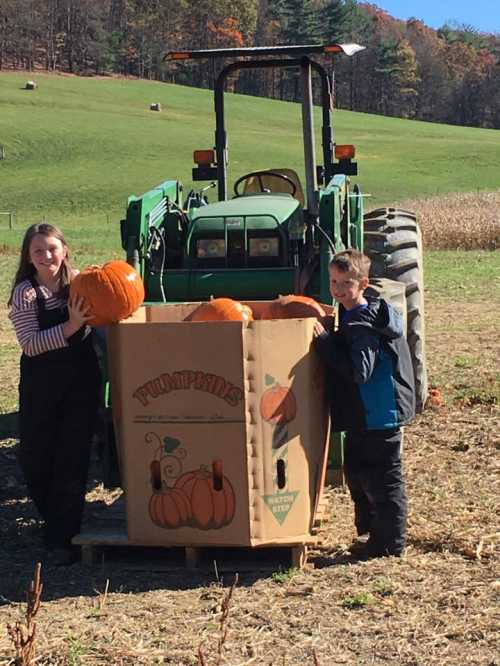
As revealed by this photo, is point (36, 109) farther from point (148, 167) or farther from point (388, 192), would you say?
point (388, 192)

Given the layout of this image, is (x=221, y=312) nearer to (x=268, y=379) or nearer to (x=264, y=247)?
(x=268, y=379)

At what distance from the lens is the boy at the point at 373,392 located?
4.79m

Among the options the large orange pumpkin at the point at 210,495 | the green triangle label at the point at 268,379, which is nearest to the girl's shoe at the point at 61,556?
the large orange pumpkin at the point at 210,495

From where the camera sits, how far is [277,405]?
4.69 meters

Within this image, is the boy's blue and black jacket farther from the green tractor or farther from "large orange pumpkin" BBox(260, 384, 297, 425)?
the green tractor

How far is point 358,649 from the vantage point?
388 centimetres

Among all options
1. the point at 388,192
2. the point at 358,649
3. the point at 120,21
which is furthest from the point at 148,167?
the point at 120,21

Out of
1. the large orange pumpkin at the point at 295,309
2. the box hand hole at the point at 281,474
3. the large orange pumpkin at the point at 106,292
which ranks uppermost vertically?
the large orange pumpkin at the point at 106,292

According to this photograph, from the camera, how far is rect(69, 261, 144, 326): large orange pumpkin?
4855mm

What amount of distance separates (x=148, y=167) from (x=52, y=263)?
151ft

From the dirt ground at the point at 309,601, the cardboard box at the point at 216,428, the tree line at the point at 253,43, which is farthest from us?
the tree line at the point at 253,43

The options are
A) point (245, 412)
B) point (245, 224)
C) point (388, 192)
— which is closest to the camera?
point (245, 412)

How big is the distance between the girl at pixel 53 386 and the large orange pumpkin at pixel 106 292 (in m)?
0.16

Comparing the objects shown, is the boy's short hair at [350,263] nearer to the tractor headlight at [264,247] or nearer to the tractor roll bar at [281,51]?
the tractor headlight at [264,247]
